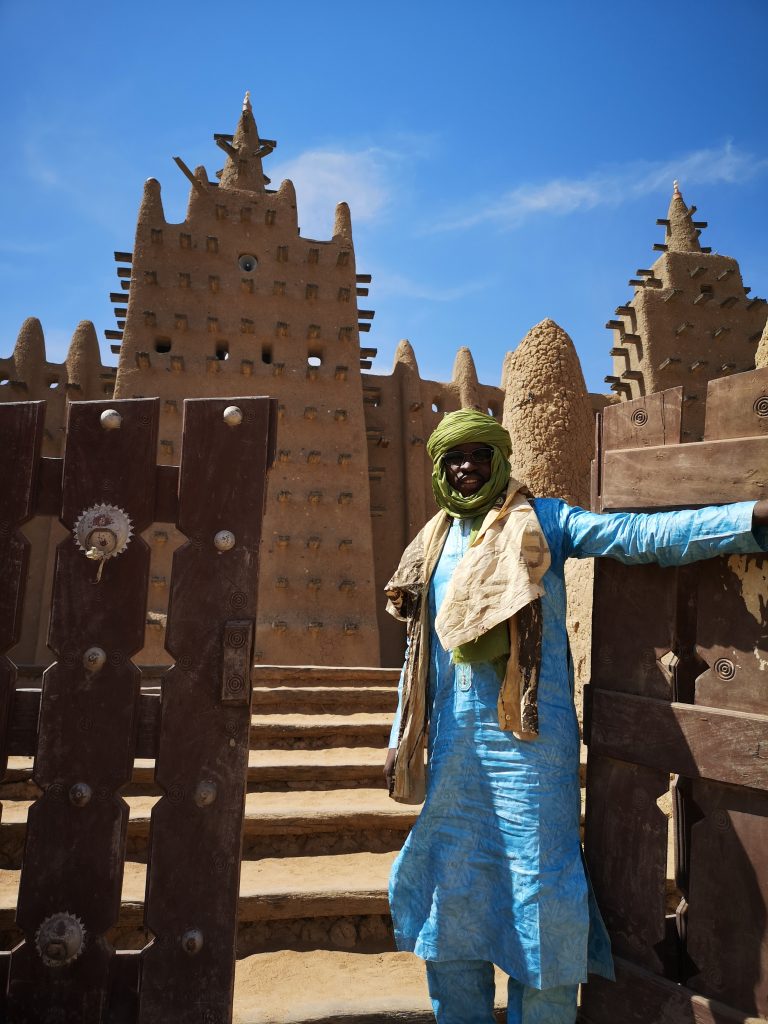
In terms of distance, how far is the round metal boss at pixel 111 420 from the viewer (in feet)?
8.18

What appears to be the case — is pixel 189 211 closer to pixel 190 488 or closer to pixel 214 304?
pixel 214 304

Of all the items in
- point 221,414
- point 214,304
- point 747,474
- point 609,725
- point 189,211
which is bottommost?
point 609,725

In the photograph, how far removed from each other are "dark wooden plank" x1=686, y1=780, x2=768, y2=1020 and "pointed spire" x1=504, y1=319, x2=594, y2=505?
4.61m

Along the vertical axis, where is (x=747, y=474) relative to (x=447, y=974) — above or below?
above

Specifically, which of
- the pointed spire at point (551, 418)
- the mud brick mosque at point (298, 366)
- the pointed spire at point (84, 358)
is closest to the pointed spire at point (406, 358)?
the mud brick mosque at point (298, 366)

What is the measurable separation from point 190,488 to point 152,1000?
1.54 meters

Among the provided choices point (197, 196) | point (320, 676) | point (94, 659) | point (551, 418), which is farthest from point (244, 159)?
point (94, 659)

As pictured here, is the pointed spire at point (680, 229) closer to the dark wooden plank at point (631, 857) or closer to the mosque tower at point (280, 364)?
the mosque tower at point (280, 364)

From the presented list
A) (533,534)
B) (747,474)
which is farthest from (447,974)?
(747,474)

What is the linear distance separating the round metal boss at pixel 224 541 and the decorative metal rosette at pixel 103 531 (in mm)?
281

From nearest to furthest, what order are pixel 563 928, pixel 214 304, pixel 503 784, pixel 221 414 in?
pixel 563 928
pixel 503 784
pixel 221 414
pixel 214 304

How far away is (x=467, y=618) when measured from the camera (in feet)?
7.90

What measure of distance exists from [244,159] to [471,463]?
43.8ft

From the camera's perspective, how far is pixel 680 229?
13.7 m
